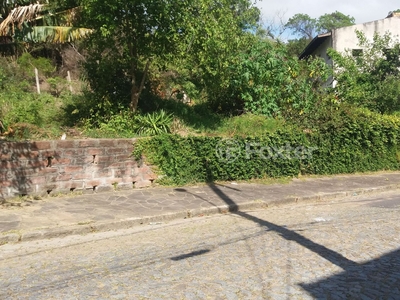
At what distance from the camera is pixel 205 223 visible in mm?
A: 7918

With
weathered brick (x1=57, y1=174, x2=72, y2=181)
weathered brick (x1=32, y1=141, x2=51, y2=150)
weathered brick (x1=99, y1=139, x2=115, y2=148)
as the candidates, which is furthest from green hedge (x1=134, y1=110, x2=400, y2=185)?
weathered brick (x1=32, y1=141, x2=51, y2=150)

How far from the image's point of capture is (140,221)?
25.3 ft

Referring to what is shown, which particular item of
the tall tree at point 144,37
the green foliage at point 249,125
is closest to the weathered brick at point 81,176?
the tall tree at point 144,37

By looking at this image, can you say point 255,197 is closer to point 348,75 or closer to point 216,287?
point 216,287

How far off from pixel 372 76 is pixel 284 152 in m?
10.1

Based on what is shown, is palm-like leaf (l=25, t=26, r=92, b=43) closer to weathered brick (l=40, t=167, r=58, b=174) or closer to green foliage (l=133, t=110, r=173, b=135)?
green foliage (l=133, t=110, r=173, b=135)

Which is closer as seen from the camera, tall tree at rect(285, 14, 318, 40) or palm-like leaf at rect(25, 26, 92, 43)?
palm-like leaf at rect(25, 26, 92, 43)

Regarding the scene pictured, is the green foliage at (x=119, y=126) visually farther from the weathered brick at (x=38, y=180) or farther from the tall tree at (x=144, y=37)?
the weathered brick at (x=38, y=180)

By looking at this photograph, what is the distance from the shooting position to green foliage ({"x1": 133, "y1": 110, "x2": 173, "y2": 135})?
437 inches

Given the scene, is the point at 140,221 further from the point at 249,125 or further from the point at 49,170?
the point at 249,125

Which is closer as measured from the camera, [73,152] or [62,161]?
[62,161]

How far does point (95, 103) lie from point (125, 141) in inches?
108

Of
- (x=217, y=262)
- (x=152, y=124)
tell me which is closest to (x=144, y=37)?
(x=152, y=124)

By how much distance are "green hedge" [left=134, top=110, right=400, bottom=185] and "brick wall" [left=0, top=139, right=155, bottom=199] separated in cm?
55
